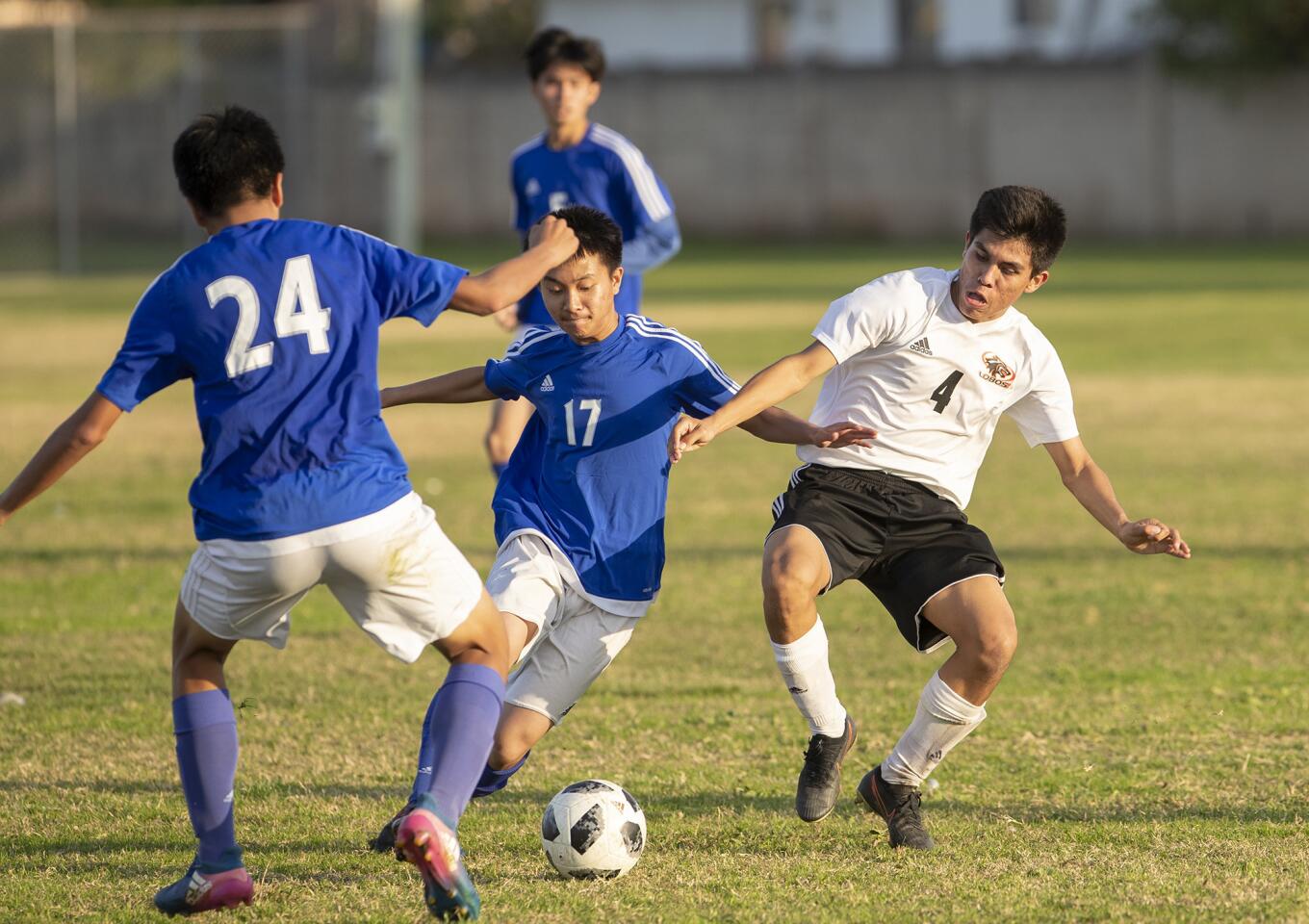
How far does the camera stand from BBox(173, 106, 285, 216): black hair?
371 cm

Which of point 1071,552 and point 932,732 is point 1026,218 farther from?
point 1071,552

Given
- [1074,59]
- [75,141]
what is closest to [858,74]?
[1074,59]

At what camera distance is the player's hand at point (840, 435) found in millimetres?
4441

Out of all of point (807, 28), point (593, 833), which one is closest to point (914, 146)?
point (807, 28)

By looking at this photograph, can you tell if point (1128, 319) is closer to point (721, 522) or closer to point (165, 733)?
point (721, 522)

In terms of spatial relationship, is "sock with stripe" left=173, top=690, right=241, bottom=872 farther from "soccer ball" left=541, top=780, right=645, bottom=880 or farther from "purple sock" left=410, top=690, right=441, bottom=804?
"soccer ball" left=541, top=780, right=645, bottom=880

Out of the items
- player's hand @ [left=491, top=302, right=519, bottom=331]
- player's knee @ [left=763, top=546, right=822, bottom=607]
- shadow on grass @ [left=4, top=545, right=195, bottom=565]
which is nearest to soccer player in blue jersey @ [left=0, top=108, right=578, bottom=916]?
player's knee @ [left=763, top=546, right=822, bottom=607]

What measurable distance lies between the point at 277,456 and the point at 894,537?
1.70m

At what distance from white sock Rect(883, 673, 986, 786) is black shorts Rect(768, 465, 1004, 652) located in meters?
0.19

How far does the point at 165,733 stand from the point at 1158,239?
97.9 ft

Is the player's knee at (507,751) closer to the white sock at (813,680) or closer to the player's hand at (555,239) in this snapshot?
the white sock at (813,680)

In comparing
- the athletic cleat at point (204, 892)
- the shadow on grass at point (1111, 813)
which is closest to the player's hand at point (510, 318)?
the shadow on grass at point (1111, 813)

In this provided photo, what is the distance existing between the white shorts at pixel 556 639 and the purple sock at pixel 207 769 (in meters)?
0.85

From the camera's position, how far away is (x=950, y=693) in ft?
14.6
